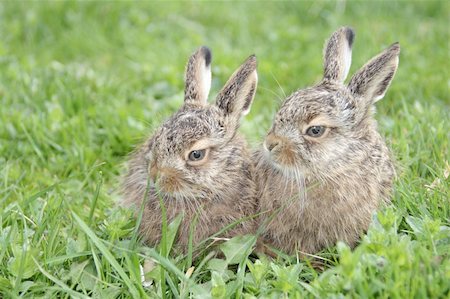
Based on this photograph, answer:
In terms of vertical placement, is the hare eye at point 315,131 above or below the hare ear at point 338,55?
below

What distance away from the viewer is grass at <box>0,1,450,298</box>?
349cm

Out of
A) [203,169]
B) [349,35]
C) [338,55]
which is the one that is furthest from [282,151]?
[349,35]

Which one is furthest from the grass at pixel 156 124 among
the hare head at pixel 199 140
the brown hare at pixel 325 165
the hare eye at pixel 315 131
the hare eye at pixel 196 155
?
the hare eye at pixel 315 131

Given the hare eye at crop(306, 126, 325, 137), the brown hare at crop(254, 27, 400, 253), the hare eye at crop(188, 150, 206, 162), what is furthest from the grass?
the hare eye at crop(306, 126, 325, 137)

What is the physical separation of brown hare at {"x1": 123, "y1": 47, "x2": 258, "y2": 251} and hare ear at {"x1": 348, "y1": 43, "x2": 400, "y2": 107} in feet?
2.00

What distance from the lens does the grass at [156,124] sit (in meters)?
3.49

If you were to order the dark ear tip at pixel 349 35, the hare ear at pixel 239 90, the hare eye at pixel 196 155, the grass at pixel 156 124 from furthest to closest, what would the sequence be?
the dark ear tip at pixel 349 35 → the hare ear at pixel 239 90 → the hare eye at pixel 196 155 → the grass at pixel 156 124

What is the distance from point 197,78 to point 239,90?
0.35 meters

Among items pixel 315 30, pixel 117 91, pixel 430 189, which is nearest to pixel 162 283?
pixel 430 189

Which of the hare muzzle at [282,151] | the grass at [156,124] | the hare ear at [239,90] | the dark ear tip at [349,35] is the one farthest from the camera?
the dark ear tip at [349,35]

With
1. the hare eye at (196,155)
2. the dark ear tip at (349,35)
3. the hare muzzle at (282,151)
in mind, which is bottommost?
the hare eye at (196,155)

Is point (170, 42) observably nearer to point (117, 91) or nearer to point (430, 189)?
point (117, 91)

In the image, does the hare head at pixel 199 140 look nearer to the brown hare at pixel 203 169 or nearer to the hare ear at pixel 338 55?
the brown hare at pixel 203 169

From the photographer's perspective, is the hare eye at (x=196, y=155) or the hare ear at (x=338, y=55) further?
the hare ear at (x=338, y=55)
